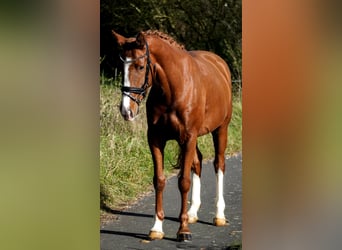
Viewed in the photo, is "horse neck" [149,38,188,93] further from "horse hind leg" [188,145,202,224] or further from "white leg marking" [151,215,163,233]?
A: "white leg marking" [151,215,163,233]

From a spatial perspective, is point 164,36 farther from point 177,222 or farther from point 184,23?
point 177,222

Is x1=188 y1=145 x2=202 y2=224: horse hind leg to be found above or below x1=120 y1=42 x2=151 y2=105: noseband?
below

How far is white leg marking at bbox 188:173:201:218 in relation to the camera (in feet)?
5.79

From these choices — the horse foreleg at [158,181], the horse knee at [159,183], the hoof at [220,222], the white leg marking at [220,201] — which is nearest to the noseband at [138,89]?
the horse foreleg at [158,181]

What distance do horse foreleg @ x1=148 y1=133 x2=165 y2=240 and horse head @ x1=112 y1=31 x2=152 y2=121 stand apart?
139mm

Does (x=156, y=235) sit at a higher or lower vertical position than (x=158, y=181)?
lower

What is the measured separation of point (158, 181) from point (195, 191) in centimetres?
14

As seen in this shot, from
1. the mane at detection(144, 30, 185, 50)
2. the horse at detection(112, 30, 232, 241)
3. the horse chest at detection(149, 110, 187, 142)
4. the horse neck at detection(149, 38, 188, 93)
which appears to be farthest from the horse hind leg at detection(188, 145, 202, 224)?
the mane at detection(144, 30, 185, 50)

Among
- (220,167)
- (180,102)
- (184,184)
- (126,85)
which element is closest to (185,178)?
(184,184)

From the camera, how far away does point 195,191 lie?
1763 mm
